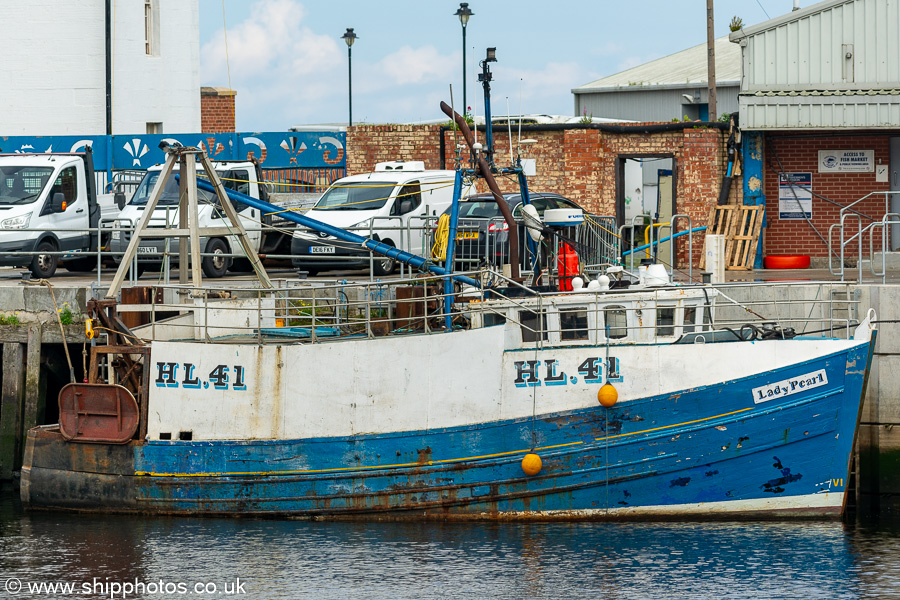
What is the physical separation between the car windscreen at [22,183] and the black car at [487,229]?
7.29 m

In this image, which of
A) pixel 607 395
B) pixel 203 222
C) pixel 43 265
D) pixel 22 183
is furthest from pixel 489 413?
pixel 22 183

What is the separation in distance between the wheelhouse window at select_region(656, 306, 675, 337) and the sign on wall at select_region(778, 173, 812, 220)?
11279mm

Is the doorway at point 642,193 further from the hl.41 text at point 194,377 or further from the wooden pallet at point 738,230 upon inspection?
the hl.41 text at point 194,377

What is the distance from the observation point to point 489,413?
14.7 meters

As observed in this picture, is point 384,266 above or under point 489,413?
above

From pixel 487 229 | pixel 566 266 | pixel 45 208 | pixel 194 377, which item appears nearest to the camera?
pixel 194 377

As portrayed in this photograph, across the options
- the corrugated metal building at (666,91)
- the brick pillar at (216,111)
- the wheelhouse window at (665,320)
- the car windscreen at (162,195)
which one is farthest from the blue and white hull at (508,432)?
the brick pillar at (216,111)

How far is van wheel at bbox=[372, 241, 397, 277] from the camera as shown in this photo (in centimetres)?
2119

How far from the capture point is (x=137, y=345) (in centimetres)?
1594

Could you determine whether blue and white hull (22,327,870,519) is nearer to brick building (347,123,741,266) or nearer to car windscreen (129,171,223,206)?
car windscreen (129,171,223,206)

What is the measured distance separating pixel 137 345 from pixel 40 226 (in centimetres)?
658

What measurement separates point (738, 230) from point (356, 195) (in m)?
7.95

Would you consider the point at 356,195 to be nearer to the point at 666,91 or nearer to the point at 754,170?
the point at 754,170

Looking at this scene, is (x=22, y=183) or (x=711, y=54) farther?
(x=711, y=54)
